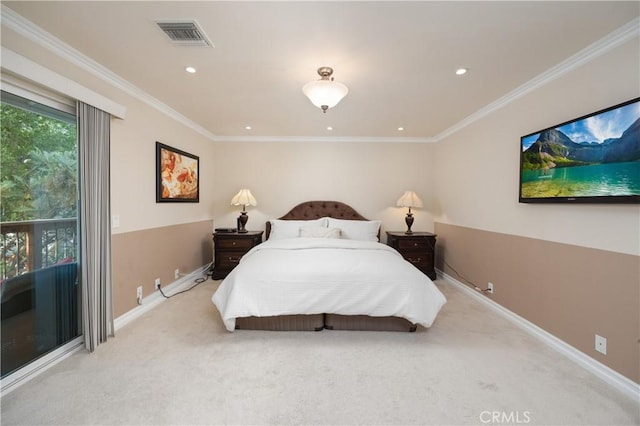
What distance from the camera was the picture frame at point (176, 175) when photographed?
3.13m

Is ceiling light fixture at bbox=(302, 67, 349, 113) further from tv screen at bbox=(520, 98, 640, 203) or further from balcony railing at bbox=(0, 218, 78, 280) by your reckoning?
balcony railing at bbox=(0, 218, 78, 280)

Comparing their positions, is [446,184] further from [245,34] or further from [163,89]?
[163,89]

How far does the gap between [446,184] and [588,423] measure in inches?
126

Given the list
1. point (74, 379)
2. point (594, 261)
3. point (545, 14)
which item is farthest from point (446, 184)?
point (74, 379)

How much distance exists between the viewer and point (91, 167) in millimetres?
2148

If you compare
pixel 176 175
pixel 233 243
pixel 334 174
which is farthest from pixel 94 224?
pixel 334 174

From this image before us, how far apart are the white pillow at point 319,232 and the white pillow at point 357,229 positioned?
0.66 feet

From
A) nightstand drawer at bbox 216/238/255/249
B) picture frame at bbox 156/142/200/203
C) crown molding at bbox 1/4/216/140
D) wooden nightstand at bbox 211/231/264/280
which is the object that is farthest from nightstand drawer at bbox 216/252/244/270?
crown molding at bbox 1/4/216/140

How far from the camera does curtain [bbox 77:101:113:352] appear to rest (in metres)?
2.11

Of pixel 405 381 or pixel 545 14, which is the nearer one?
pixel 545 14

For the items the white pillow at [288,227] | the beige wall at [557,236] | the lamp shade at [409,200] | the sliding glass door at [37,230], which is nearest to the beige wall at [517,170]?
the beige wall at [557,236]

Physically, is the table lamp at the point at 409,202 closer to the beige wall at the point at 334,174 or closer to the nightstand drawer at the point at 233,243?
the beige wall at the point at 334,174

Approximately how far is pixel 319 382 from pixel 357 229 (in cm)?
257

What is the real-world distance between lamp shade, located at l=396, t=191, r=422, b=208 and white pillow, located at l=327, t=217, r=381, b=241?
50 cm
